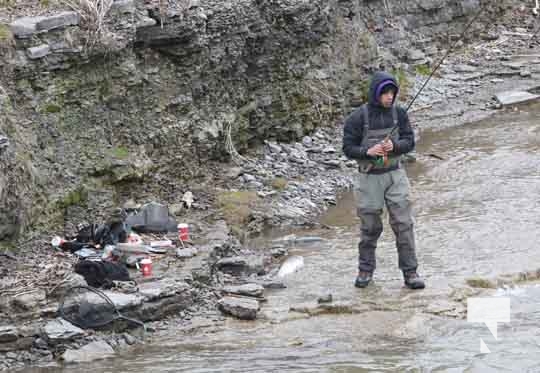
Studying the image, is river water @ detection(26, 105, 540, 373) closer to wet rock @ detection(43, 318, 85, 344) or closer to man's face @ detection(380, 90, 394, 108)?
wet rock @ detection(43, 318, 85, 344)

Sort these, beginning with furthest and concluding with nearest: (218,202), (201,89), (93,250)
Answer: (201,89) → (218,202) → (93,250)

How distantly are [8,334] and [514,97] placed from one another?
13.1 m

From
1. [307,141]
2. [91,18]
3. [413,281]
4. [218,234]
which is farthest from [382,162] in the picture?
[307,141]

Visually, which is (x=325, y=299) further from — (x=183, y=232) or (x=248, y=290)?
(x=183, y=232)

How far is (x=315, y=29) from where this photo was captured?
1639 cm

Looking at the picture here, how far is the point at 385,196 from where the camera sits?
9.06 metres

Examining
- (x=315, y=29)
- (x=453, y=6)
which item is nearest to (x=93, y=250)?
(x=315, y=29)

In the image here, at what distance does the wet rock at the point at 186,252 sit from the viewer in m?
10.1

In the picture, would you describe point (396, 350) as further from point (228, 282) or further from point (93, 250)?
point (93, 250)

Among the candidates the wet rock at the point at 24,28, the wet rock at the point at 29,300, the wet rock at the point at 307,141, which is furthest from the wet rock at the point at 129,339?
the wet rock at the point at 307,141

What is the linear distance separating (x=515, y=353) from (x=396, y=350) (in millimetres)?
876

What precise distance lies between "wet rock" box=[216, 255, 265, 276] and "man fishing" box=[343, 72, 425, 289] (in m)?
1.57
